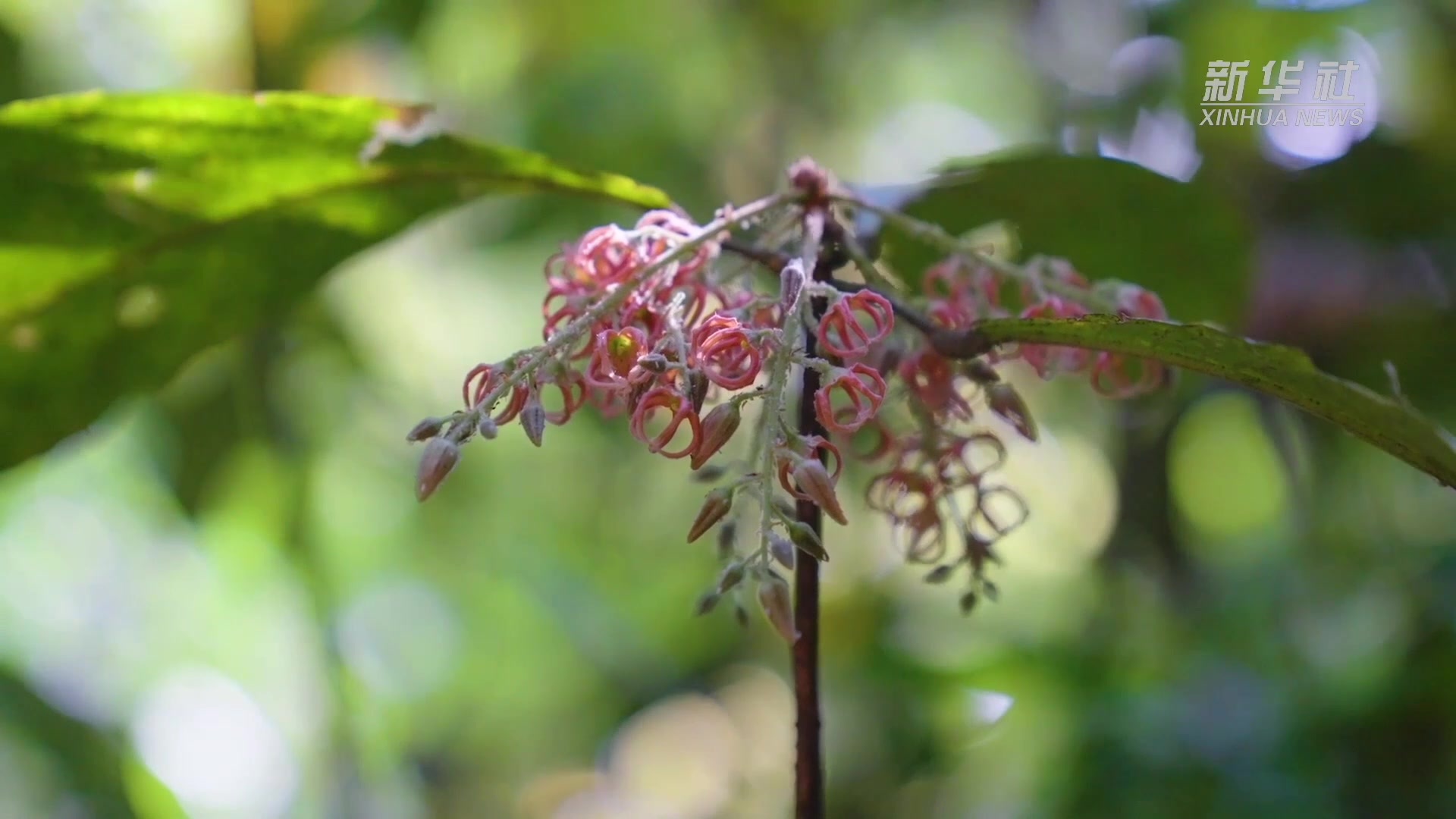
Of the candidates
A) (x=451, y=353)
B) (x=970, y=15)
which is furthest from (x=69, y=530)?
(x=970, y=15)

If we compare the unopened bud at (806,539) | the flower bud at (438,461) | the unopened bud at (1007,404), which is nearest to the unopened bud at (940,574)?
the unopened bud at (1007,404)

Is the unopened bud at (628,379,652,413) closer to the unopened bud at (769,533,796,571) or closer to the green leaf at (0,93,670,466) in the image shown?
the unopened bud at (769,533,796,571)

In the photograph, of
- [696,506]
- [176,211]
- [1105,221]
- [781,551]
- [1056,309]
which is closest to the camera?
[781,551]

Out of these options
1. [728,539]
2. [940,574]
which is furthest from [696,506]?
[728,539]

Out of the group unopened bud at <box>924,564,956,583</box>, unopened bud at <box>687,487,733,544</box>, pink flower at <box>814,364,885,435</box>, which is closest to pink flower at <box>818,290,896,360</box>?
pink flower at <box>814,364,885,435</box>

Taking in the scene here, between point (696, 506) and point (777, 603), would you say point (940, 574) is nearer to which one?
point (777, 603)

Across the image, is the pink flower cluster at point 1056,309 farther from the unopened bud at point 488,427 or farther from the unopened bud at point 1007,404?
the unopened bud at point 488,427
